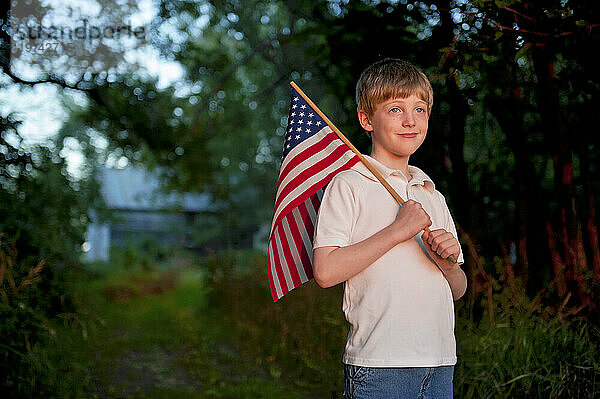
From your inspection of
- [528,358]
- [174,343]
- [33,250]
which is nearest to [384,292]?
[528,358]

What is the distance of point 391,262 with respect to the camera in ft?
Answer: 5.11

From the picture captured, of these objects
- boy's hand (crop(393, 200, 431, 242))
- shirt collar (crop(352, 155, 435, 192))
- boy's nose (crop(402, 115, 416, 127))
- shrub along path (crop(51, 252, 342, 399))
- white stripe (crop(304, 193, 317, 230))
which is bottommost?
shrub along path (crop(51, 252, 342, 399))

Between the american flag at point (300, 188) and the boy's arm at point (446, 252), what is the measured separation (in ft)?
1.15

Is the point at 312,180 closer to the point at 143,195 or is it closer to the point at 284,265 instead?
the point at 284,265

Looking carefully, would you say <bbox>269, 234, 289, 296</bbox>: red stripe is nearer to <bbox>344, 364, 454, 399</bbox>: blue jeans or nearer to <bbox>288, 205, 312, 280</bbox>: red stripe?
<bbox>288, 205, 312, 280</bbox>: red stripe

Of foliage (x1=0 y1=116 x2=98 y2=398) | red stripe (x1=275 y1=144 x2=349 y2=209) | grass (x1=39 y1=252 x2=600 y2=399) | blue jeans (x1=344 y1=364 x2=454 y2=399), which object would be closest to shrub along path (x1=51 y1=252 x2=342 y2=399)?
grass (x1=39 y1=252 x2=600 y2=399)

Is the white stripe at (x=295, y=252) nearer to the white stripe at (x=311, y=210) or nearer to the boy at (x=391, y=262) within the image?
the white stripe at (x=311, y=210)

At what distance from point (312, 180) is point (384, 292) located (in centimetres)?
43

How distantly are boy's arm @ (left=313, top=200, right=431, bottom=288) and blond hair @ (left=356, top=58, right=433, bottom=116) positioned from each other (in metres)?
0.31

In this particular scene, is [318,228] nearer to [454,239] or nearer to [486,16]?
[454,239]

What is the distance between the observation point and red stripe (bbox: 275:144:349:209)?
184 centimetres

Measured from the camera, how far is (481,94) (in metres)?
4.41

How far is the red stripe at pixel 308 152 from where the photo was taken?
1.89 meters

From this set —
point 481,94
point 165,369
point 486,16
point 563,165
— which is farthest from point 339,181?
point 165,369
